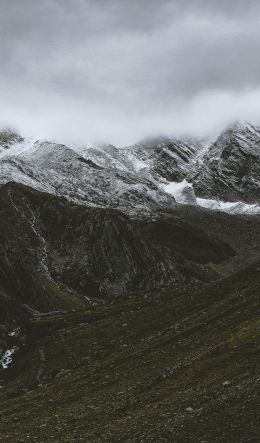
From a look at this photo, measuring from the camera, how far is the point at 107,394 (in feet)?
161

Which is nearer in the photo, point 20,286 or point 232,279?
point 232,279

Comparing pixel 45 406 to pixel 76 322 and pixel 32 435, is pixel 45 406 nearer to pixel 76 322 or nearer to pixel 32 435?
pixel 32 435

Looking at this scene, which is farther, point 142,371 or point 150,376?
point 142,371

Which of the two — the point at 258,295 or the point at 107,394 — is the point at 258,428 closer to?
the point at 107,394

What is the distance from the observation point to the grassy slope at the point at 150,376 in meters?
34.4

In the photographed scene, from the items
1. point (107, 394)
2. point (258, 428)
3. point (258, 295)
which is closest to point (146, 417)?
point (258, 428)

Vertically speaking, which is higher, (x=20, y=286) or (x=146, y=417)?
(x=20, y=286)

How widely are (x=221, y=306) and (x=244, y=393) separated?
33531 millimetres

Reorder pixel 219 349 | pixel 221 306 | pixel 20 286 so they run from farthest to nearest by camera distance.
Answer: pixel 20 286 < pixel 221 306 < pixel 219 349

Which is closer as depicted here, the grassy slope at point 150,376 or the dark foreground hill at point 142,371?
the grassy slope at point 150,376

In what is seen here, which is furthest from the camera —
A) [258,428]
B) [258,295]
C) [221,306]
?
[221,306]

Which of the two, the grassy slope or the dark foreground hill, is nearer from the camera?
the grassy slope

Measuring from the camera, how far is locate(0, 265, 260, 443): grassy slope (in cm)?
3444

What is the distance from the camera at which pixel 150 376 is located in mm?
50469
